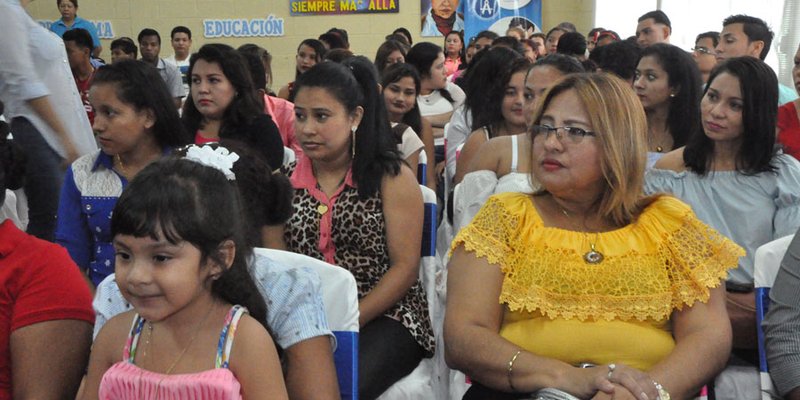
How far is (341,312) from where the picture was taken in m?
1.81

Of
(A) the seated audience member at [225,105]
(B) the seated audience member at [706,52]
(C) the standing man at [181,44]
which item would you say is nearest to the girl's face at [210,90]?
(A) the seated audience member at [225,105]

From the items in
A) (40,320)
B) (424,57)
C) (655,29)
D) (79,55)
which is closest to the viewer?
(40,320)

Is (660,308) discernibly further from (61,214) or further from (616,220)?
(61,214)

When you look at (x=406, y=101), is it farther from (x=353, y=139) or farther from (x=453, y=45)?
(x=453, y=45)

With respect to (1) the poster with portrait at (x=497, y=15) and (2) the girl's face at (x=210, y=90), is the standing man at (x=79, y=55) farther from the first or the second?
(1) the poster with portrait at (x=497, y=15)

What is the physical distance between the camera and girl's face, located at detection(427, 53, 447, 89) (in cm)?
565

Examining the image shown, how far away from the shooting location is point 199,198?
1.49 m

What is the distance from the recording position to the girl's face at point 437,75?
18.5ft

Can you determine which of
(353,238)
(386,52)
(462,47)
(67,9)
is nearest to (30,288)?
(353,238)

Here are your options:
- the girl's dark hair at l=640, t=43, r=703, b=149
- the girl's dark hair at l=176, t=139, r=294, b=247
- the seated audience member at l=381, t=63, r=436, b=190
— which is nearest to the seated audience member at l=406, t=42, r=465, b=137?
the seated audience member at l=381, t=63, r=436, b=190

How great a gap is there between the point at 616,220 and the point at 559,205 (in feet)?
0.43

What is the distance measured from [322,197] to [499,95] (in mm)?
1454

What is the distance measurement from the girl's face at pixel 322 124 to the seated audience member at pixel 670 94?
4.71 feet

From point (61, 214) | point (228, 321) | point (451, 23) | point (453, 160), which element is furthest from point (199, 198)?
point (451, 23)
